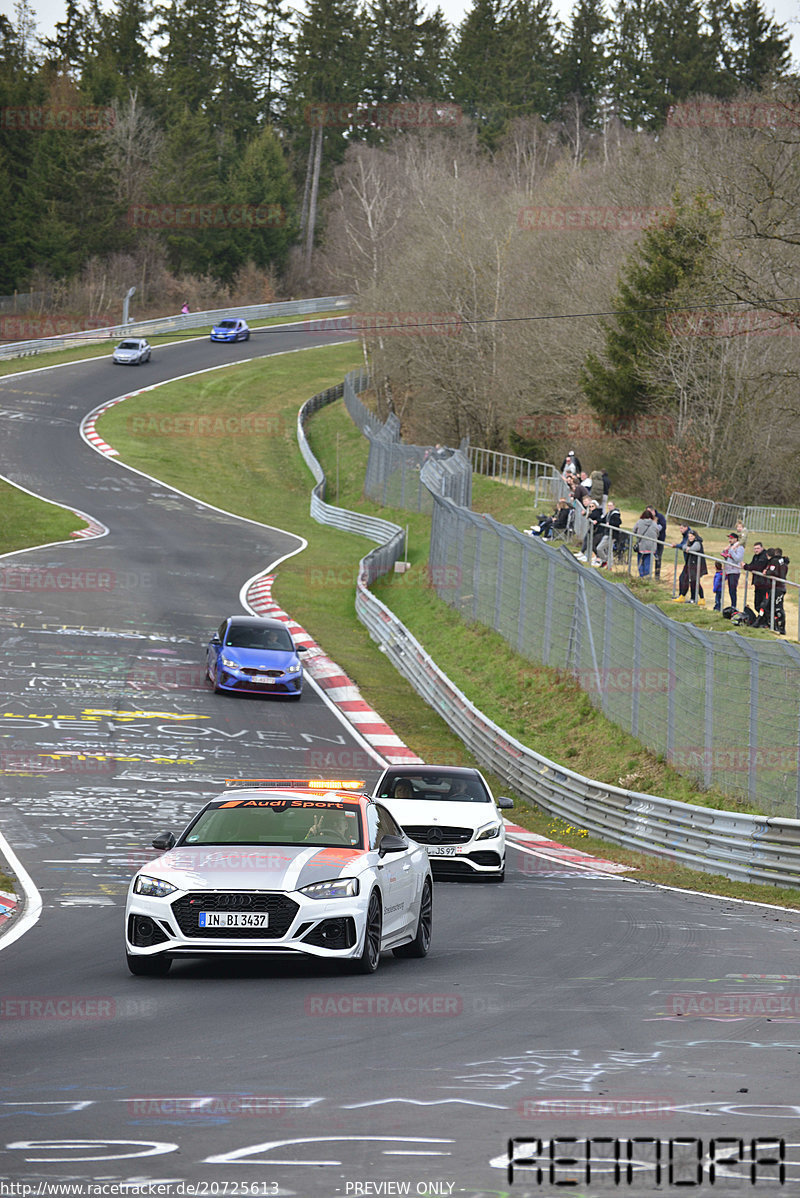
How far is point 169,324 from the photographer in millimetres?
94188

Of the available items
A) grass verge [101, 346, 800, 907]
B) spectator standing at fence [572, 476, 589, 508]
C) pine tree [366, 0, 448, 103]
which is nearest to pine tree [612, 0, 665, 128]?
pine tree [366, 0, 448, 103]

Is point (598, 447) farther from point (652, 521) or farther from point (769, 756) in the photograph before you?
point (769, 756)

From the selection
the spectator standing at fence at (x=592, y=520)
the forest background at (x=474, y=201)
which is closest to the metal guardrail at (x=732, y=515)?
the forest background at (x=474, y=201)

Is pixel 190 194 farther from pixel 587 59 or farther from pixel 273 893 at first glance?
pixel 273 893

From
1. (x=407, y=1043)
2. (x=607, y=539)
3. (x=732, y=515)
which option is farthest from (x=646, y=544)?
(x=407, y=1043)

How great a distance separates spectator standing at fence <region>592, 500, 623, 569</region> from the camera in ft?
109

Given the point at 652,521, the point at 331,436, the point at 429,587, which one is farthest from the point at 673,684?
the point at 331,436

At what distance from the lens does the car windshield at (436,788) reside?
1870cm

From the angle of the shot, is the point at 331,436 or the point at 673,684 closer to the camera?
the point at 673,684

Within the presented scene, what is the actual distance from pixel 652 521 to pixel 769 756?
13983 mm

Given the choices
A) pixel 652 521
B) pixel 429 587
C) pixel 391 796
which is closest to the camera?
pixel 391 796

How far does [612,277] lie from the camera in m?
58.4

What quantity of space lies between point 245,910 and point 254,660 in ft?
64.6

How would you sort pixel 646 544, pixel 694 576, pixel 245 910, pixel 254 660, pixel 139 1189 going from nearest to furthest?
pixel 139 1189 < pixel 245 910 < pixel 694 576 < pixel 254 660 < pixel 646 544
